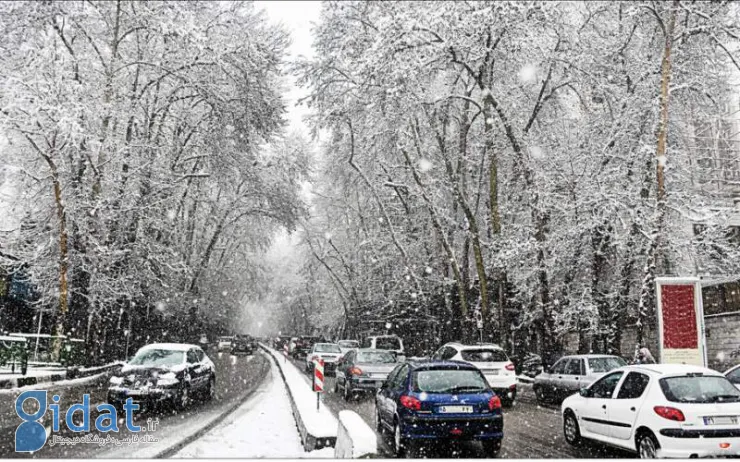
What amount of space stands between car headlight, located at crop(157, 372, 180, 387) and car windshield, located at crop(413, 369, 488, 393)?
6792 mm

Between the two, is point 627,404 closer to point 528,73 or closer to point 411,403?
point 411,403

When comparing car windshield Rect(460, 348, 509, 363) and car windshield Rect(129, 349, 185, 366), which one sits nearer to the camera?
car windshield Rect(129, 349, 185, 366)

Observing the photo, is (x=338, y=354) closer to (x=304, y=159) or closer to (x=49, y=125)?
(x=304, y=159)

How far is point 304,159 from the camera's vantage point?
3728cm

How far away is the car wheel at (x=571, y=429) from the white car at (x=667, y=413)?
386 millimetres

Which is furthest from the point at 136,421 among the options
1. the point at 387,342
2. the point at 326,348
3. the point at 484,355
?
the point at 326,348

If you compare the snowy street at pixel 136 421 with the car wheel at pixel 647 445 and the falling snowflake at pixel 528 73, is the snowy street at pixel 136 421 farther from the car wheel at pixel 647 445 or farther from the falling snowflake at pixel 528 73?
the falling snowflake at pixel 528 73

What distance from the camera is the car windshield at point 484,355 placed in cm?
1589

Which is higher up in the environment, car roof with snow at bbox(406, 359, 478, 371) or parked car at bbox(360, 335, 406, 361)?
car roof with snow at bbox(406, 359, 478, 371)

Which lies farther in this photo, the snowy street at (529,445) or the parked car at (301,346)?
the parked car at (301,346)

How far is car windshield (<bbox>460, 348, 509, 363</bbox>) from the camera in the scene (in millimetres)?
15891

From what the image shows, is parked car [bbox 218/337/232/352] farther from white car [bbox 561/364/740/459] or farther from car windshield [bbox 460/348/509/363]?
white car [bbox 561/364/740/459]
